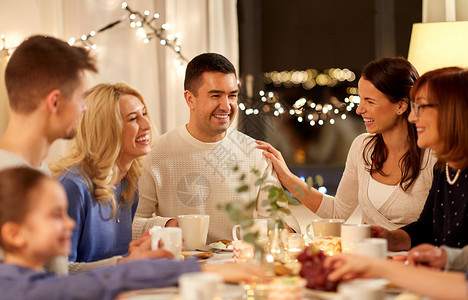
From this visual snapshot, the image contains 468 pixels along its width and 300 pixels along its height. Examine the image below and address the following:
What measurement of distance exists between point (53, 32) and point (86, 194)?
6.57ft

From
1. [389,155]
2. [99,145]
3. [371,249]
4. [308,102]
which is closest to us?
[371,249]

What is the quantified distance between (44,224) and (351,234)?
3.09 feet

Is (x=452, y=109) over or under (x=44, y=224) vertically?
over

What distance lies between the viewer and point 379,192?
8.34 feet

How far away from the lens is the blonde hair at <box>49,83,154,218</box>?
6.75 feet

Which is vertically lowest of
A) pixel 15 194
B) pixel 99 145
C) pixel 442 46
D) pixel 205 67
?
pixel 15 194

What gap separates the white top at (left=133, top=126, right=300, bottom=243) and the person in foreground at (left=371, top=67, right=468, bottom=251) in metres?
0.81

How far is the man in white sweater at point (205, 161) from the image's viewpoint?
278 cm

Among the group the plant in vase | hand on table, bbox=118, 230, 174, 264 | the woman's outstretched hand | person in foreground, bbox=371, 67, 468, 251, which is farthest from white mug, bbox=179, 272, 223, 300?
the woman's outstretched hand

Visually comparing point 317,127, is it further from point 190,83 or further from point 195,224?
point 195,224

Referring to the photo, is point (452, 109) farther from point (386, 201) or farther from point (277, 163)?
point (277, 163)

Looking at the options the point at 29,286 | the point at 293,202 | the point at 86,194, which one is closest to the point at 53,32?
the point at 86,194

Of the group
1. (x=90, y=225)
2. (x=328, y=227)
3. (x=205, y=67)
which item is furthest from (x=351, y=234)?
(x=205, y=67)

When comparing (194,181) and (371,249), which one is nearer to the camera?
(371,249)
